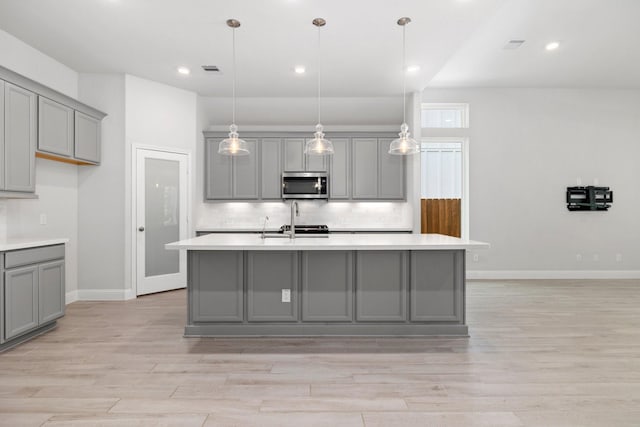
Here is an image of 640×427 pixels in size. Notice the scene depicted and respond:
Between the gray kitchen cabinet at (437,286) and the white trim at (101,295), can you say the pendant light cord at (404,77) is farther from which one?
the white trim at (101,295)

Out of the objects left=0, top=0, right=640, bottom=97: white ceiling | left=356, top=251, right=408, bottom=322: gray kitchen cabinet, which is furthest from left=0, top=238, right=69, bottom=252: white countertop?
left=356, top=251, right=408, bottom=322: gray kitchen cabinet

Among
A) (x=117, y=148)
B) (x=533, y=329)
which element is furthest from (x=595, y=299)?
(x=117, y=148)

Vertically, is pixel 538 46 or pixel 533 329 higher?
pixel 538 46

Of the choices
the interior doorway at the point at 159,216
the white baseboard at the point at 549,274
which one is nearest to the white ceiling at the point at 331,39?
the interior doorway at the point at 159,216

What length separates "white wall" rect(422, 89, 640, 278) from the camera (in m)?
6.30

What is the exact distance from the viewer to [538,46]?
4684 millimetres

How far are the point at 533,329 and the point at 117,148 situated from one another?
18.0 feet

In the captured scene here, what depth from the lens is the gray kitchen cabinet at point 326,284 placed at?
337 cm

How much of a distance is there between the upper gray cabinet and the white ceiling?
2.82ft

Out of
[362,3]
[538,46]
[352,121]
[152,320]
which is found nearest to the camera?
[362,3]

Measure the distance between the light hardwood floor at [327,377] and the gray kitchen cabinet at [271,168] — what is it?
8.76 ft

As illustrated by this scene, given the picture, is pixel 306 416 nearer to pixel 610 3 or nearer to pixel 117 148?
pixel 117 148

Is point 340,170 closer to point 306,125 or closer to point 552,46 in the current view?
point 306,125

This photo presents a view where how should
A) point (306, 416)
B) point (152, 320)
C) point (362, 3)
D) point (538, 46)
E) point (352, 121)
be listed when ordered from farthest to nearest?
point (352, 121)
point (538, 46)
point (152, 320)
point (362, 3)
point (306, 416)
